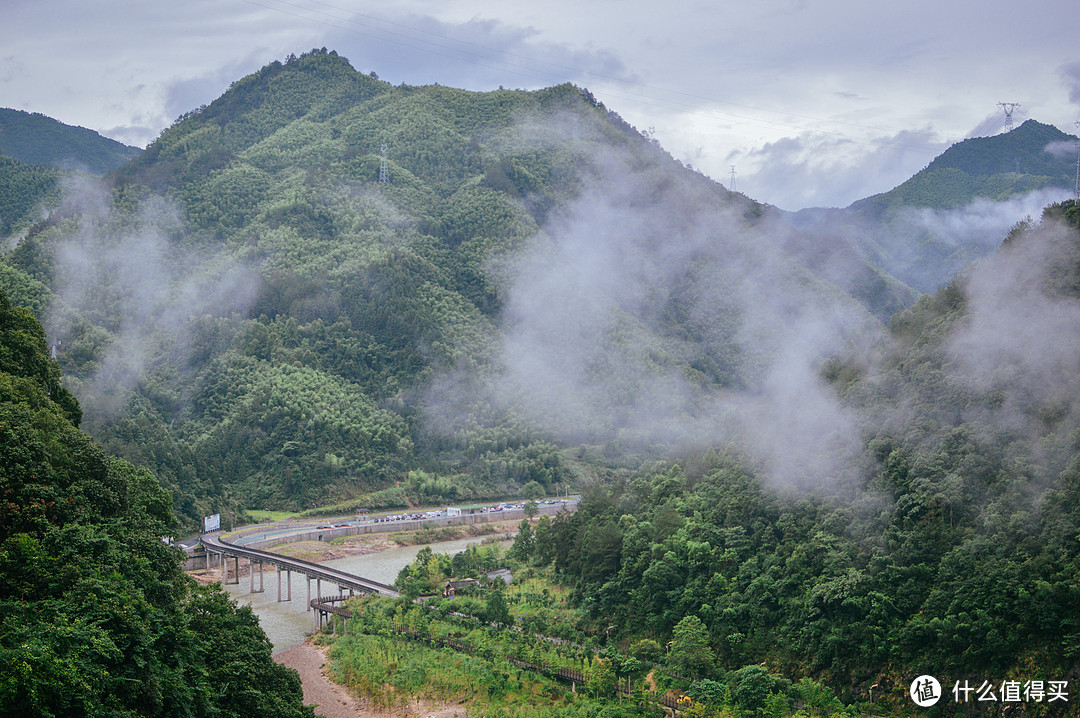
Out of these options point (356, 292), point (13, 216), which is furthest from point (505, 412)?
point (13, 216)

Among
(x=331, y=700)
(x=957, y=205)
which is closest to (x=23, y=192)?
(x=331, y=700)

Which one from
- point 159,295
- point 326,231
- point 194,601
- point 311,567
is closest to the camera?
point 194,601

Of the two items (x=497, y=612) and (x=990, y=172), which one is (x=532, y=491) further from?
(x=990, y=172)

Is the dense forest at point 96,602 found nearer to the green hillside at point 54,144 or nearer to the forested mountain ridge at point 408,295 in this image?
the forested mountain ridge at point 408,295

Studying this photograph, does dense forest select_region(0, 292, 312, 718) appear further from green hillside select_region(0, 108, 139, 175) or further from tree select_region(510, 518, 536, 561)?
green hillside select_region(0, 108, 139, 175)

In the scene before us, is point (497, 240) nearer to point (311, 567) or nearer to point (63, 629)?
point (311, 567)

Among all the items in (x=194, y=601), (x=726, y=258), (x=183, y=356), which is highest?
(x=726, y=258)
